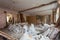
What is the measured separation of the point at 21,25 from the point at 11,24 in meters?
0.13

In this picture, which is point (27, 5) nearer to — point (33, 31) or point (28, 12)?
point (28, 12)

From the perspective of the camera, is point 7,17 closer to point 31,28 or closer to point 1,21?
point 1,21

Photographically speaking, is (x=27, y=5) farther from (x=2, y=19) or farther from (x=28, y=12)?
(x=2, y=19)

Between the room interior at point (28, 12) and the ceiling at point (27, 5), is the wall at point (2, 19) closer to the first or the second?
the room interior at point (28, 12)

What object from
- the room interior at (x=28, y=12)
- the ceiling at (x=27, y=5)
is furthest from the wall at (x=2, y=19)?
the ceiling at (x=27, y=5)

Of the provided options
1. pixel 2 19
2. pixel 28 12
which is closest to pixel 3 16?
pixel 2 19

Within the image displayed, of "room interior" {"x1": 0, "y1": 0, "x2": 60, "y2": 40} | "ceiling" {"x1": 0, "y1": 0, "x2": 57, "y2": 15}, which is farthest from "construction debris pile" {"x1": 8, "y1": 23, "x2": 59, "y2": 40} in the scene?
"ceiling" {"x1": 0, "y1": 0, "x2": 57, "y2": 15}

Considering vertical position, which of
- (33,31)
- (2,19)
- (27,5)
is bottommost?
(33,31)

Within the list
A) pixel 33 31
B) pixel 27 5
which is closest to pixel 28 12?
pixel 27 5

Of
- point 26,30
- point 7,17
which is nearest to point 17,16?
point 7,17

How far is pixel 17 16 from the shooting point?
1.33m

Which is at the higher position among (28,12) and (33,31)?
(28,12)

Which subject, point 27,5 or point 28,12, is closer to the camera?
point 27,5

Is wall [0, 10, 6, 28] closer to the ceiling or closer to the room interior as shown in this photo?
the room interior
